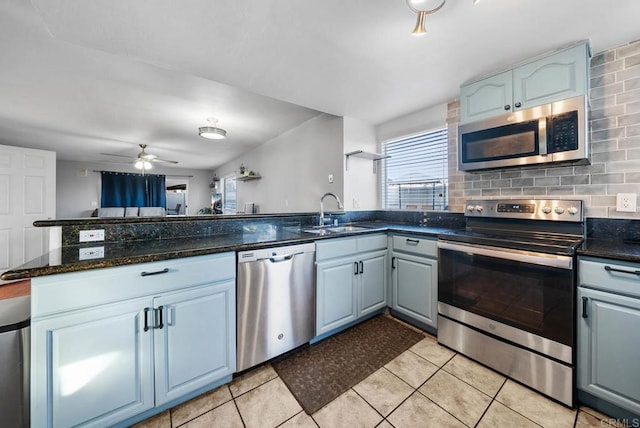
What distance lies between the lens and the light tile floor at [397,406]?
1246 mm

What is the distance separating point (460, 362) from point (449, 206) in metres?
1.43

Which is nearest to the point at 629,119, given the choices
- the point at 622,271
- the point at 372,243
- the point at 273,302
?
the point at 622,271

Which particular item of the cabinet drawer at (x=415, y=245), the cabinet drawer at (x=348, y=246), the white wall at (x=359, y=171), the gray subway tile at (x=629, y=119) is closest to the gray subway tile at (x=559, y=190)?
the gray subway tile at (x=629, y=119)

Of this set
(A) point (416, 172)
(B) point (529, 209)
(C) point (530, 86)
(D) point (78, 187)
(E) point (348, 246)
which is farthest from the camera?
(D) point (78, 187)

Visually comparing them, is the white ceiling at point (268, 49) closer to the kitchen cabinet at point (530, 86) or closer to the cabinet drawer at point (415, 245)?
the kitchen cabinet at point (530, 86)

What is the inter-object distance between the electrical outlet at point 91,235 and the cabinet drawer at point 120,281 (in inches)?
24.0

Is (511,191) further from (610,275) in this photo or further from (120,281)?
(120,281)

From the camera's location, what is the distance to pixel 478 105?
2.00 meters

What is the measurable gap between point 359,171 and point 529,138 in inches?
65.7

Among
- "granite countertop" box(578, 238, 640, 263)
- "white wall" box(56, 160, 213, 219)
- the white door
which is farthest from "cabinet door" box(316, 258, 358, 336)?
"white wall" box(56, 160, 213, 219)

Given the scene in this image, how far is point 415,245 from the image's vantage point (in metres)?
2.13

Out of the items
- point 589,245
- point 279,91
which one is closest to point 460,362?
point 589,245

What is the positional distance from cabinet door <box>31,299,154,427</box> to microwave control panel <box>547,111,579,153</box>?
2688 millimetres

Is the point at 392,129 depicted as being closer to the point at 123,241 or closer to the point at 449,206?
the point at 449,206
